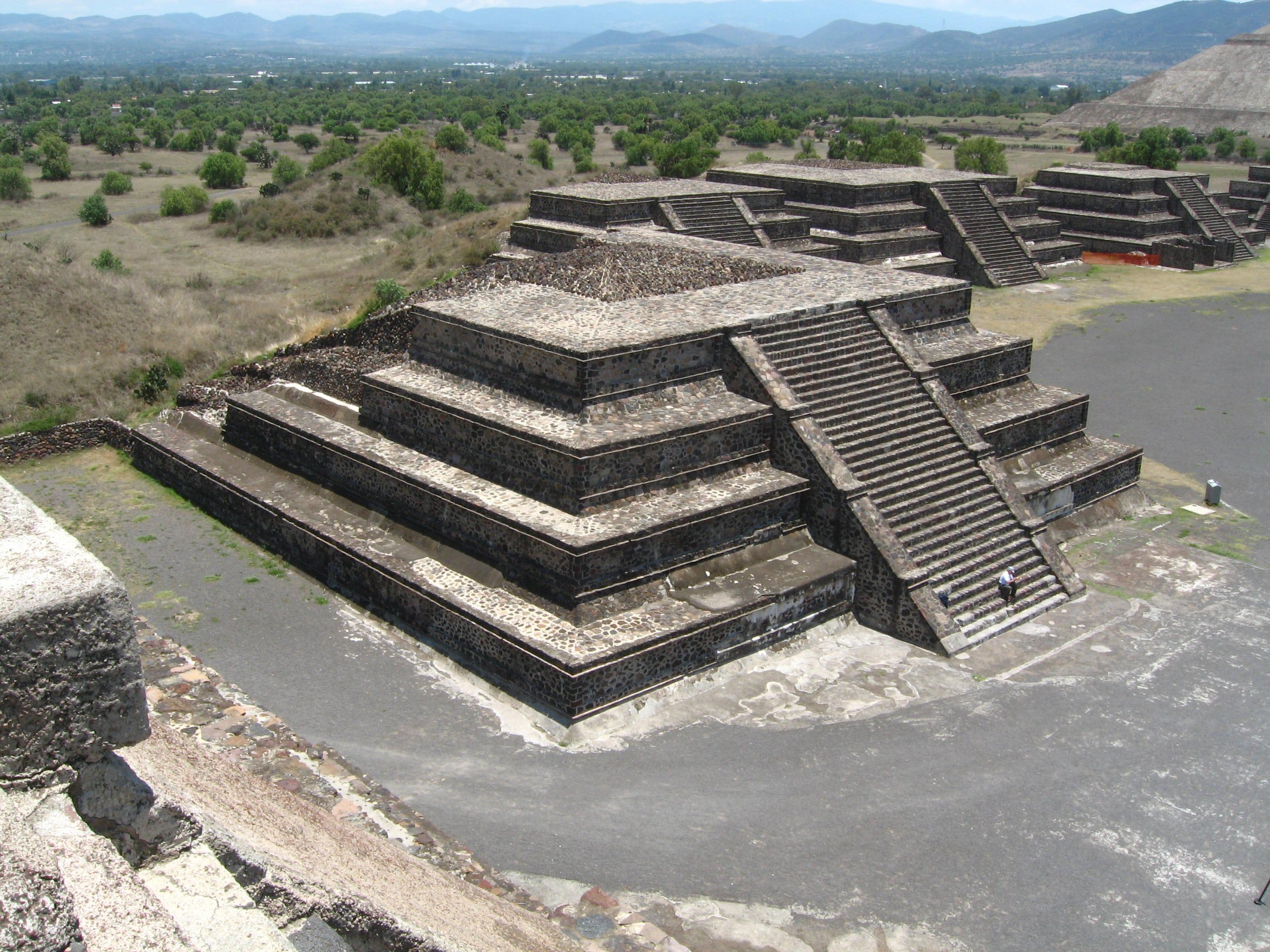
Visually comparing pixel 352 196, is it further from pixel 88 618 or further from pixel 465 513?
pixel 88 618

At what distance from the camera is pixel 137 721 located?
3363 millimetres

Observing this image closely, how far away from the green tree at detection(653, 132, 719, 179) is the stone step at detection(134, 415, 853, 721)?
19.5m

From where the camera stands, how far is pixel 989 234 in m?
24.9

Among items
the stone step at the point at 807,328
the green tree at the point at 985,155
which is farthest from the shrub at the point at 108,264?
the green tree at the point at 985,155

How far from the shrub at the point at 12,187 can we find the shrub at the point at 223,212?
38.5ft

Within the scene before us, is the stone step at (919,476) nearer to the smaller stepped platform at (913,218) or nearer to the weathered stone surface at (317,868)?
the weathered stone surface at (317,868)

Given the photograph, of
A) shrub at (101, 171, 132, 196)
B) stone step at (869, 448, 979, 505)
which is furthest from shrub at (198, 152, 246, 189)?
stone step at (869, 448, 979, 505)

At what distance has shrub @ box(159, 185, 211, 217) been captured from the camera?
119ft

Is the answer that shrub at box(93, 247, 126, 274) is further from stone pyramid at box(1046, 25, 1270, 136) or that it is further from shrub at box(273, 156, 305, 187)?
stone pyramid at box(1046, 25, 1270, 136)

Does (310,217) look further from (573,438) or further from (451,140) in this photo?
(573,438)

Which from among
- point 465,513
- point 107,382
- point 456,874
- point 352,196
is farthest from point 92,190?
point 456,874

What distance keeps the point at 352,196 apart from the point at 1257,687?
27.7 metres

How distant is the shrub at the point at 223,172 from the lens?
41906 millimetres

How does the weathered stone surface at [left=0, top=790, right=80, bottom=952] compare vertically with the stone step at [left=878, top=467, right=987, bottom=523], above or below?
above
